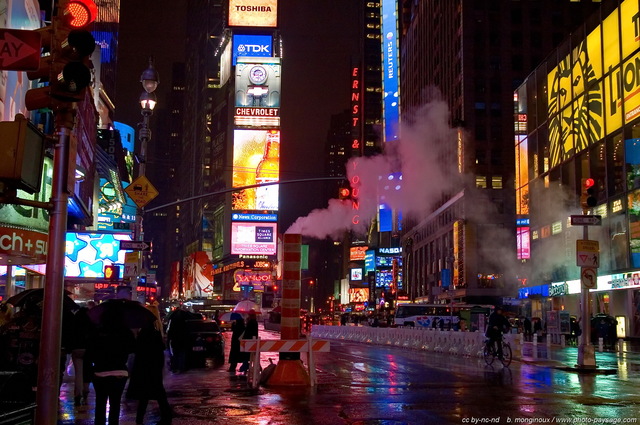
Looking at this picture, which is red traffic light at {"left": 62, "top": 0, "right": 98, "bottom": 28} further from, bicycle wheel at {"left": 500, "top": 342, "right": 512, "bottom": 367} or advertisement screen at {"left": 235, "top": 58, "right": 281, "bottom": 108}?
advertisement screen at {"left": 235, "top": 58, "right": 281, "bottom": 108}

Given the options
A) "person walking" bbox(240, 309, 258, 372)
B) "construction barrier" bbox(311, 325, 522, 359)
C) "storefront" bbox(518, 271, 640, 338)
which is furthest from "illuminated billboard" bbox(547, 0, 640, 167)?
"person walking" bbox(240, 309, 258, 372)

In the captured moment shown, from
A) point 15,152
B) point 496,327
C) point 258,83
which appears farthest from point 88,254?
point 258,83

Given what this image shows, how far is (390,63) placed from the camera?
436 ft

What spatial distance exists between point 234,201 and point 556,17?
56073 millimetres

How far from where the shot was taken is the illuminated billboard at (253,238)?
111 meters

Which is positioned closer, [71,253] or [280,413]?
[280,413]

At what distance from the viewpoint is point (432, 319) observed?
56062mm

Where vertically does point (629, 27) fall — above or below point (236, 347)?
above

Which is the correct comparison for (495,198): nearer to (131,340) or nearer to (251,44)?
(251,44)

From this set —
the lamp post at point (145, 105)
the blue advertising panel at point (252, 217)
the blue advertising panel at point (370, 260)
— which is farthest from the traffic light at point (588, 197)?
the blue advertising panel at point (370, 260)

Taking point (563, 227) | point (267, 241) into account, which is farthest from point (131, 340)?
point (267, 241)

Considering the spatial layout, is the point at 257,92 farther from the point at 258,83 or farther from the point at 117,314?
the point at 117,314

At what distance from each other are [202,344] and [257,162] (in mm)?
87640

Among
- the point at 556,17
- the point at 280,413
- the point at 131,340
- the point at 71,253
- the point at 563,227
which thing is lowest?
the point at 280,413
